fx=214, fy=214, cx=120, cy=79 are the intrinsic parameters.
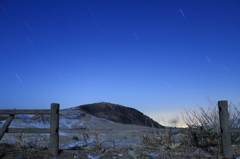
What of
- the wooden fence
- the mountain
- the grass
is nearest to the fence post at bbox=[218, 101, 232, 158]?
the grass

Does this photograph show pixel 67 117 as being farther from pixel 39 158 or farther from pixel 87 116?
pixel 39 158

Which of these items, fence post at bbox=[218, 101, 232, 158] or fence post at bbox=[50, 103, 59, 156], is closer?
fence post at bbox=[218, 101, 232, 158]

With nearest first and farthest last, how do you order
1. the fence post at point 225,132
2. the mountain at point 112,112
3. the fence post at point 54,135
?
the fence post at point 225,132 → the fence post at point 54,135 → the mountain at point 112,112

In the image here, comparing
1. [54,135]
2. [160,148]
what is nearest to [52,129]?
[54,135]

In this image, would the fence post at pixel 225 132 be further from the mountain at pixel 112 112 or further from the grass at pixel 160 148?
the mountain at pixel 112 112

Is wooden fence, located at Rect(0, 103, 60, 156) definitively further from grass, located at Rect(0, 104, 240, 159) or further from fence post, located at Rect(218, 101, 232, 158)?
fence post, located at Rect(218, 101, 232, 158)

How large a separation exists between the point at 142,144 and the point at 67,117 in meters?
10.1

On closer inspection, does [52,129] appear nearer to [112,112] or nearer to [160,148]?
[160,148]

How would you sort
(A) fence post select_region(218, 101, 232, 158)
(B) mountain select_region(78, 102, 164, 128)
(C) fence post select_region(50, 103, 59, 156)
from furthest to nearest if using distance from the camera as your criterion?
(B) mountain select_region(78, 102, 164, 128) → (C) fence post select_region(50, 103, 59, 156) → (A) fence post select_region(218, 101, 232, 158)

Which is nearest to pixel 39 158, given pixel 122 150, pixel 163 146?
pixel 122 150

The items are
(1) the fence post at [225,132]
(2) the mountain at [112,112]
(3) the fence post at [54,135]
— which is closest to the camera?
(1) the fence post at [225,132]

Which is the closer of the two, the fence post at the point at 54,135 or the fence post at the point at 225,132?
the fence post at the point at 225,132

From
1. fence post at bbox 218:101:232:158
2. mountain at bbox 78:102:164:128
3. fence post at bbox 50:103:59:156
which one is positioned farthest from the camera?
mountain at bbox 78:102:164:128

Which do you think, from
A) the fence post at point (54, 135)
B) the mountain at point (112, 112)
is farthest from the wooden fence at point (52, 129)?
the mountain at point (112, 112)
